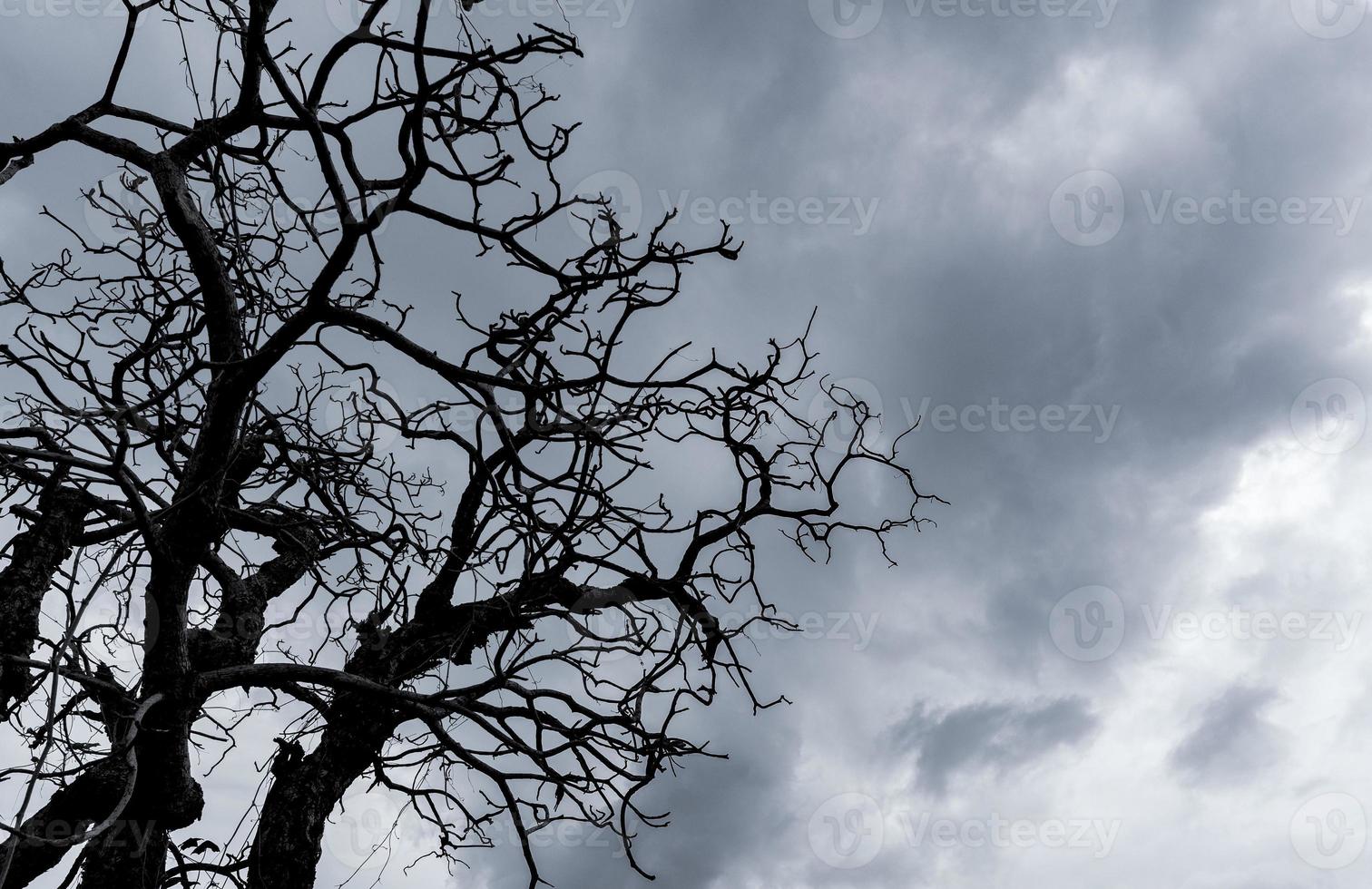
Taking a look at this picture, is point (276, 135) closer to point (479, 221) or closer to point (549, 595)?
point (479, 221)

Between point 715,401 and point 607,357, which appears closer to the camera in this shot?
point 607,357

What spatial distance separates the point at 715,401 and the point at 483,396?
4.03 feet

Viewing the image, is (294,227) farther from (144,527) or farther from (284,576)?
(144,527)

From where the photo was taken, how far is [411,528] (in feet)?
14.7

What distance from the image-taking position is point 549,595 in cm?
548

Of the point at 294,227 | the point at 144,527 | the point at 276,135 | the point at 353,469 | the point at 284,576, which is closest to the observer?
the point at 144,527

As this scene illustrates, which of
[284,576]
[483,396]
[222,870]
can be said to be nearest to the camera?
[483,396]

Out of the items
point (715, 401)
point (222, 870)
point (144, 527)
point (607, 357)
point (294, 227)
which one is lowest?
point (222, 870)

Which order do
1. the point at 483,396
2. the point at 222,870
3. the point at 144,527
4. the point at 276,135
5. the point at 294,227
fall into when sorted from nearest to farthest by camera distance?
the point at 144,527
the point at 483,396
the point at 276,135
the point at 222,870
the point at 294,227

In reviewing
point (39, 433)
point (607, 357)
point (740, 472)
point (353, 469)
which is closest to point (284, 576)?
point (353, 469)

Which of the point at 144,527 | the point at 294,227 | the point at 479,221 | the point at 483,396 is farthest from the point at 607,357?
the point at 294,227

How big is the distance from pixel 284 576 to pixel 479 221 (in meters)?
3.41

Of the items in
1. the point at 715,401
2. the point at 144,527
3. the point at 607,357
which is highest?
the point at 715,401

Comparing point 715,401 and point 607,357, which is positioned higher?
point 715,401
